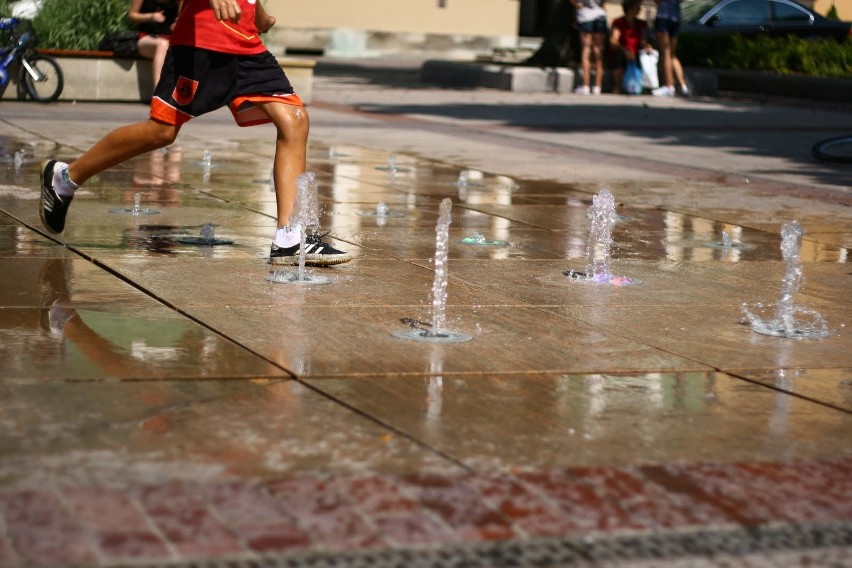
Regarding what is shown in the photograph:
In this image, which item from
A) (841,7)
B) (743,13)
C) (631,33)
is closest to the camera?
(631,33)

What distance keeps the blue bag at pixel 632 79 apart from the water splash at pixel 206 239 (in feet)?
54.5

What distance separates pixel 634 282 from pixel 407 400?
2649mm

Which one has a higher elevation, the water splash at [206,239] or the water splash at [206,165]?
the water splash at [206,165]

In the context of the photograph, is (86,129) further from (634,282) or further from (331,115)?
(634,282)

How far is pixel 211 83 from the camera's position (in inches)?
268

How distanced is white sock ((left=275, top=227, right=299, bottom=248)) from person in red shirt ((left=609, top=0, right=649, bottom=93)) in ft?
57.7

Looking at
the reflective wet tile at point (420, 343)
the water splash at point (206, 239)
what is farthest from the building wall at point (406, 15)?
the reflective wet tile at point (420, 343)

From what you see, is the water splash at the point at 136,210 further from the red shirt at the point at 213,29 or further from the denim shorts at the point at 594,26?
the denim shorts at the point at 594,26

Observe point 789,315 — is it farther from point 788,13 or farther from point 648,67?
point 788,13

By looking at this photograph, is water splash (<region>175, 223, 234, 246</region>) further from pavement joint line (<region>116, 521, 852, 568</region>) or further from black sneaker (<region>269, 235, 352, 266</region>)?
pavement joint line (<region>116, 521, 852, 568</region>)

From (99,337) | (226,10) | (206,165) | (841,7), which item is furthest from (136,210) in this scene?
(841,7)

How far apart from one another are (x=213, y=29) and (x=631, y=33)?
58.2ft

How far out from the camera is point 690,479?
12.9 ft

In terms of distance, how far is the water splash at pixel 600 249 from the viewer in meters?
7.06
